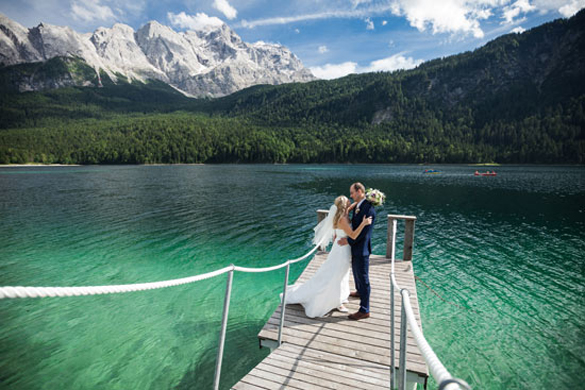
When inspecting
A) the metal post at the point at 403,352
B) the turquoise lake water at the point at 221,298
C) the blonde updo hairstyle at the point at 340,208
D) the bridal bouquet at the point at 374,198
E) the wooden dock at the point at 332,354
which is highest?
the bridal bouquet at the point at 374,198

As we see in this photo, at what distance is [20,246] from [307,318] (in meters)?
19.1

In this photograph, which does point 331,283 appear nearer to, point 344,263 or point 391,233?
point 344,263

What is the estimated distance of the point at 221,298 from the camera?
33.2 ft

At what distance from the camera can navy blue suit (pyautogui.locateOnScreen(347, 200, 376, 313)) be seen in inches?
237

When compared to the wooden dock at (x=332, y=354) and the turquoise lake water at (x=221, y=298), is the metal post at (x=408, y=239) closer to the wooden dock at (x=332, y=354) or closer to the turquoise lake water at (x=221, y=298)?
the turquoise lake water at (x=221, y=298)

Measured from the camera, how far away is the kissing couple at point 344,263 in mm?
6055

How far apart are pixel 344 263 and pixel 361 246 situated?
63 cm

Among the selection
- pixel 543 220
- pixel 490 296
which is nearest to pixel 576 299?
pixel 490 296

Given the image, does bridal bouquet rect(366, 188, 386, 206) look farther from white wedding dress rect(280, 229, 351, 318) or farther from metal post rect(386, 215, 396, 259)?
metal post rect(386, 215, 396, 259)

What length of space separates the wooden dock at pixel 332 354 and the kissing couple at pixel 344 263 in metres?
0.26

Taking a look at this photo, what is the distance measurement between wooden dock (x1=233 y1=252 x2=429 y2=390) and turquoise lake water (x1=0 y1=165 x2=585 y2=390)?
178cm

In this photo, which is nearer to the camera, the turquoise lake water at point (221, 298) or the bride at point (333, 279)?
the bride at point (333, 279)

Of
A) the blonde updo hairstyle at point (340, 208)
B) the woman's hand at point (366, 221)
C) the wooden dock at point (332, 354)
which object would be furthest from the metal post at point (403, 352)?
the blonde updo hairstyle at point (340, 208)

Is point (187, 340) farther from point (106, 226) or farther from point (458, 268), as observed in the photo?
point (106, 226)
